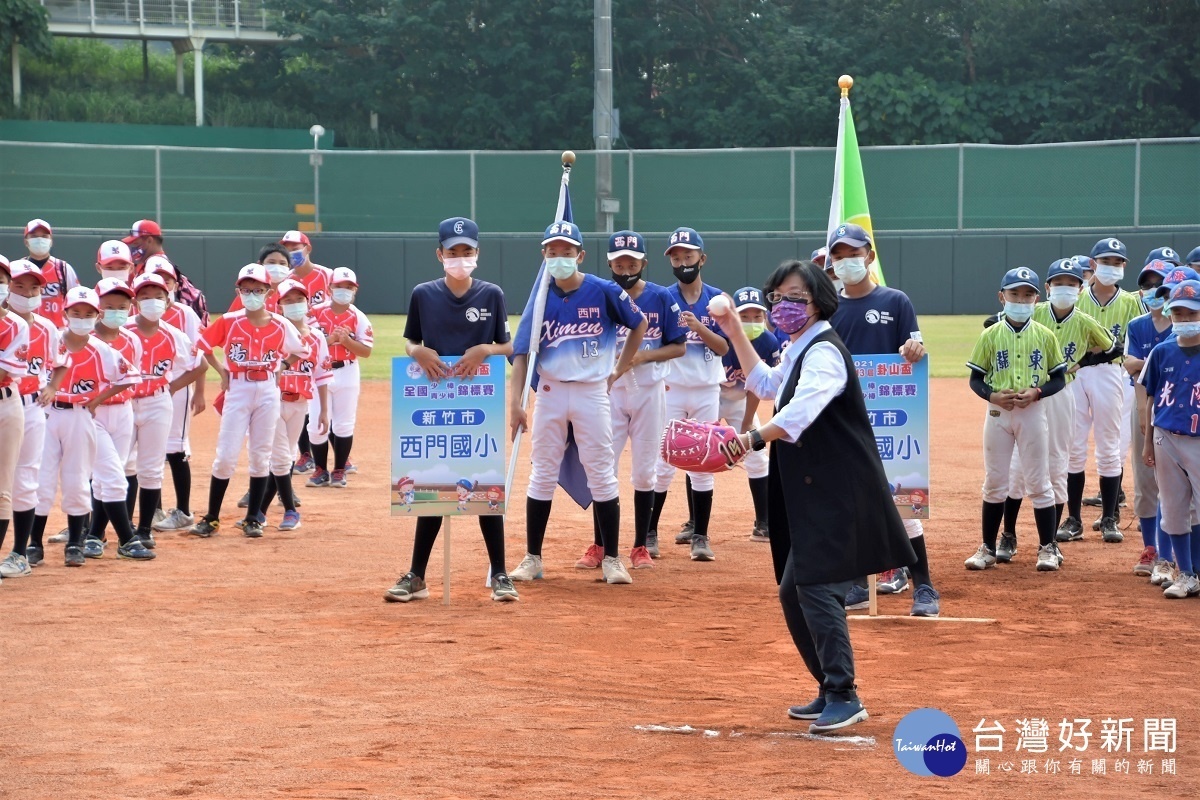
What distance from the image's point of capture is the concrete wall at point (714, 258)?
29891mm

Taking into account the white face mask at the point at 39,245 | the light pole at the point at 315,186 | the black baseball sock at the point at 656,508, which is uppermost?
the light pole at the point at 315,186

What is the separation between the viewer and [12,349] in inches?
352

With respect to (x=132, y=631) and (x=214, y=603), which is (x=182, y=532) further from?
(x=132, y=631)

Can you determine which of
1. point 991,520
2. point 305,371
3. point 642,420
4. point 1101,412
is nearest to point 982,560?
point 991,520

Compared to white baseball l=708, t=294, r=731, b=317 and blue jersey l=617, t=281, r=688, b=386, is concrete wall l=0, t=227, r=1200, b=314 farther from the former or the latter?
white baseball l=708, t=294, r=731, b=317

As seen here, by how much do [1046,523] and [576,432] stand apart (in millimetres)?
3333

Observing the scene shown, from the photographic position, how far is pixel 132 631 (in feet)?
26.6

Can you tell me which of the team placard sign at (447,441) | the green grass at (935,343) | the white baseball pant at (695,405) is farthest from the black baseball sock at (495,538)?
the green grass at (935,343)

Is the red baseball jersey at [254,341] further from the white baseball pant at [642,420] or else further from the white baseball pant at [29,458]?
the white baseball pant at [642,420]

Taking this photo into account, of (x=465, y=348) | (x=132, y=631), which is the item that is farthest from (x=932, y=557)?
(x=132, y=631)

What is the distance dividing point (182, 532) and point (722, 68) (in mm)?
34236

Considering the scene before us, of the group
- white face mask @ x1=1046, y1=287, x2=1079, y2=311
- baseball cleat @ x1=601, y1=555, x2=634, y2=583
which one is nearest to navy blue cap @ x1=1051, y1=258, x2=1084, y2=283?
white face mask @ x1=1046, y1=287, x2=1079, y2=311

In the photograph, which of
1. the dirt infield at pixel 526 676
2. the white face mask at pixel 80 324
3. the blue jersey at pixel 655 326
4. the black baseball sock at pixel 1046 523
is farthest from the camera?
the blue jersey at pixel 655 326

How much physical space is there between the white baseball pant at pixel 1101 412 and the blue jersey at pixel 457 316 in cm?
497
